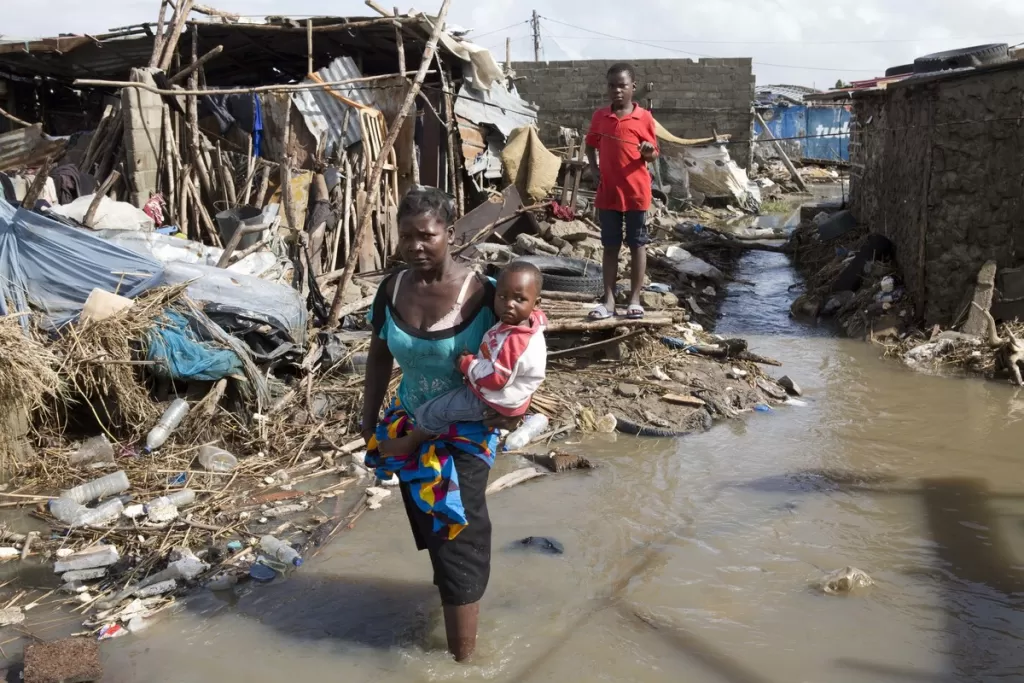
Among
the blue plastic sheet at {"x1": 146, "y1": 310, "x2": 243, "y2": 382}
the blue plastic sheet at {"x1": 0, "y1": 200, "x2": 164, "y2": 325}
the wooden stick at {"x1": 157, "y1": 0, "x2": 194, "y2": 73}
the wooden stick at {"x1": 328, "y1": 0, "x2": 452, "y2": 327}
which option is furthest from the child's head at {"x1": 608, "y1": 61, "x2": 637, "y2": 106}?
the wooden stick at {"x1": 157, "y1": 0, "x2": 194, "y2": 73}

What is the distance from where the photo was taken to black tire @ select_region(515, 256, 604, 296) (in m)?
7.22

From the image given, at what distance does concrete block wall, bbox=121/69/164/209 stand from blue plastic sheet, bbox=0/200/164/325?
3234 millimetres

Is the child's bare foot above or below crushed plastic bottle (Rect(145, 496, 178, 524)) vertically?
above

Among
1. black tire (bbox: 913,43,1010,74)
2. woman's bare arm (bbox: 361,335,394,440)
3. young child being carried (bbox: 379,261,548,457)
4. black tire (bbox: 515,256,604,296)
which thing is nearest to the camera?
young child being carried (bbox: 379,261,548,457)

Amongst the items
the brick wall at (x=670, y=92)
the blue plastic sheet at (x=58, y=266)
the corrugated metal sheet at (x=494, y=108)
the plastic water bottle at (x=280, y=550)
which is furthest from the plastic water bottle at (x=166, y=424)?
the brick wall at (x=670, y=92)

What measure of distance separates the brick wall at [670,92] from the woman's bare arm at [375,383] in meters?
16.4

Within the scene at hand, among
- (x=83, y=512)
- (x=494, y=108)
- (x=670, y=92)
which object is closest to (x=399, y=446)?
(x=83, y=512)

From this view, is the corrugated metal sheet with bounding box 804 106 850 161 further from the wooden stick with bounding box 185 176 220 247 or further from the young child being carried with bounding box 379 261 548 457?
the young child being carried with bounding box 379 261 548 457

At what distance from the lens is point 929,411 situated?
→ 597cm

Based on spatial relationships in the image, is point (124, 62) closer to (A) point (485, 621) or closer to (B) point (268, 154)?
(B) point (268, 154)

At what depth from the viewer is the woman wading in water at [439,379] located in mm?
2717

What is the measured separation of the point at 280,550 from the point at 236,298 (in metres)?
2.22

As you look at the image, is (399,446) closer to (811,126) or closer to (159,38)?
(159,38)

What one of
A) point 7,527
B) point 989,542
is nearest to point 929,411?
point 989,542
